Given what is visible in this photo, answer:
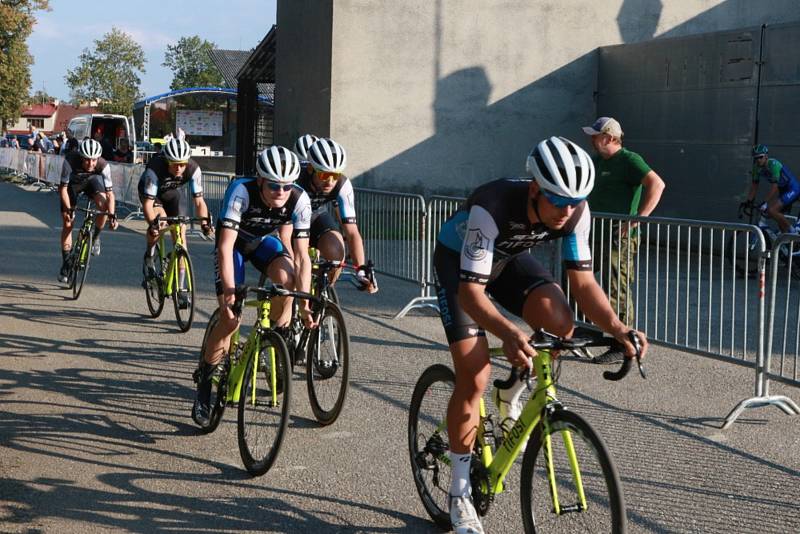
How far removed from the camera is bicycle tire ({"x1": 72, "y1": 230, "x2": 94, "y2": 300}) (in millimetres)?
12141

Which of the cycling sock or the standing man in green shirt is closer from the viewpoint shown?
the cycling sock

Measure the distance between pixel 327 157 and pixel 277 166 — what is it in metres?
1.32

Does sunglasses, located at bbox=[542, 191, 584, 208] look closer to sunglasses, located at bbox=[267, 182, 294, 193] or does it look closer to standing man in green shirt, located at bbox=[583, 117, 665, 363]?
sunglasses, located at bbox=[267, 182, 294, 193]

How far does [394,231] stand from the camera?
41.5 feet

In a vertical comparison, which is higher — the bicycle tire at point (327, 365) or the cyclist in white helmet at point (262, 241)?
the cyclist in white helmet at point (262, 241)

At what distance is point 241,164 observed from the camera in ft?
109

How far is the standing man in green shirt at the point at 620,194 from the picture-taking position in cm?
873

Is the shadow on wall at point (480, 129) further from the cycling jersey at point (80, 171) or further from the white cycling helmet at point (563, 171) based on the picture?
the white cycling helmet at point (563, 171)

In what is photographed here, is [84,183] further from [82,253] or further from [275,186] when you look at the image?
[275,186]

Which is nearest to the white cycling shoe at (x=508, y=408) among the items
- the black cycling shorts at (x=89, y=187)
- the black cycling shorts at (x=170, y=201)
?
the black cycling shorts at (x=170, y=201)

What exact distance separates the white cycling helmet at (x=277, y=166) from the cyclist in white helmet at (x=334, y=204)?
979 mm

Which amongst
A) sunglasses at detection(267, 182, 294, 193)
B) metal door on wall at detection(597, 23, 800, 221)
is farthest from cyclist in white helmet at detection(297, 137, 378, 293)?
metal door on wall at detection(597, 23, 800, 221)

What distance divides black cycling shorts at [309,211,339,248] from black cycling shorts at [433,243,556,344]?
3436 mm

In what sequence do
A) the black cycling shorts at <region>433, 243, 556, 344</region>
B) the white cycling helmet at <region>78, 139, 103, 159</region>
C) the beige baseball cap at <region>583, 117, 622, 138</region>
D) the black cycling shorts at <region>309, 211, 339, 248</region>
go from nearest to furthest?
the black cycling shorts at <region>433, 243, 556, 344</region> → the black cycling shorts at <region>309, 211, 339, 248</region> → the beige baseball cap at <region>583, 117, 622, 138</region> → the white cycling helmet at <region>78, 139, 103, 159</region>
